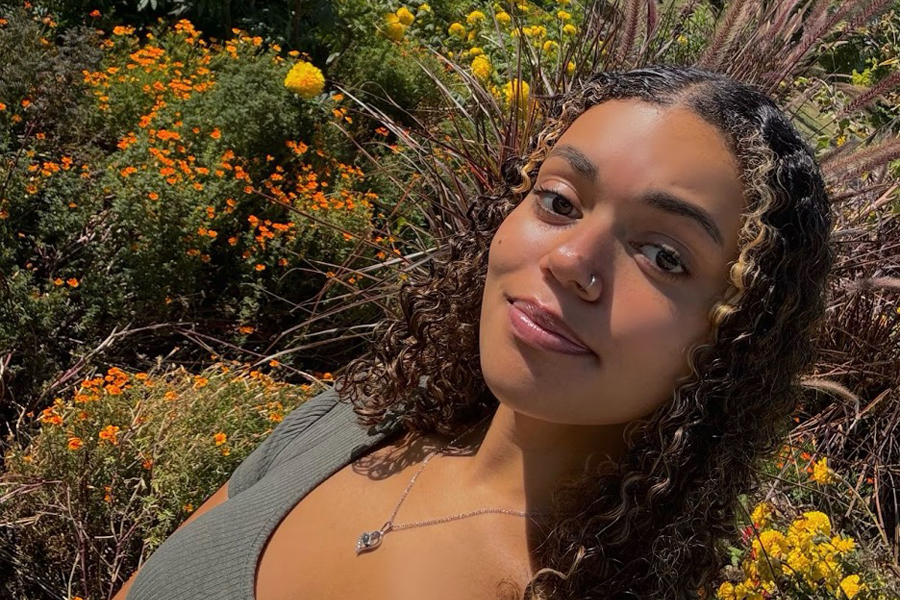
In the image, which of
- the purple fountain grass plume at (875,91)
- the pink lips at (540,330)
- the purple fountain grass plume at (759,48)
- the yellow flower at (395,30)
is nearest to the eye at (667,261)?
the pink lips at (540,330)

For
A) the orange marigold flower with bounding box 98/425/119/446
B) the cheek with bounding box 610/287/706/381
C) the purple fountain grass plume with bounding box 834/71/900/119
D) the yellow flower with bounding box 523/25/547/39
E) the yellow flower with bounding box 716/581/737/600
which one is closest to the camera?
the cheek with bounding box 610/287/706/381

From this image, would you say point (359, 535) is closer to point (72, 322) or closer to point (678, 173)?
point (678, 173)

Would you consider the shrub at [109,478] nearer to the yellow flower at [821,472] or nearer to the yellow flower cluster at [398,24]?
the yellow flower at [821,472]

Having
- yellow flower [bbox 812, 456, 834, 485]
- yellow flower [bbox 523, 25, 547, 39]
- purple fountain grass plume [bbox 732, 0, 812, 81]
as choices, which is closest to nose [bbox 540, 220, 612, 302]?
yellow flower [bbox 812, 456, 834, 485]

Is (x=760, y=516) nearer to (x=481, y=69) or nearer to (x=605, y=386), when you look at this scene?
(x=605, y=386)

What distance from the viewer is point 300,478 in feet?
5.50

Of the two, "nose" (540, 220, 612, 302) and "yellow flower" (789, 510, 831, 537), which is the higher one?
"nose" (540, 220, 612, 302)

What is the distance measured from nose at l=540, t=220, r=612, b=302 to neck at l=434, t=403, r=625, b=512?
11.1 inches

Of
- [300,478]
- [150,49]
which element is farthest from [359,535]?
[150,49]

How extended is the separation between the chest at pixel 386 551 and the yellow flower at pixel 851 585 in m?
1.25

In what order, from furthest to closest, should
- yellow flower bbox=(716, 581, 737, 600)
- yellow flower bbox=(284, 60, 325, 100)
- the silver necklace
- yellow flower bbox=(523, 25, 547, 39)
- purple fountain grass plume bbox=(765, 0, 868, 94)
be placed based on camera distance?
yellow flower bbox=(523, 25, 547, 39) → yellow flower bbox=(284, 60, 325, 100) → purple fountain grass plume bbox=(765, 0, 868, 94) → yellow flower bbox=(716, 581, 737, 600) → the silver necklace

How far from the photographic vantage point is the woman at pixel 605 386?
127 cm

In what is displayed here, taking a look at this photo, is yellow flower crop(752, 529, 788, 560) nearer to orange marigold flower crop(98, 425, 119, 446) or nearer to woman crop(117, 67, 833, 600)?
woman crop(117, 67, 833, 600)

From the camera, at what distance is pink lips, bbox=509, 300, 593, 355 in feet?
4.18
